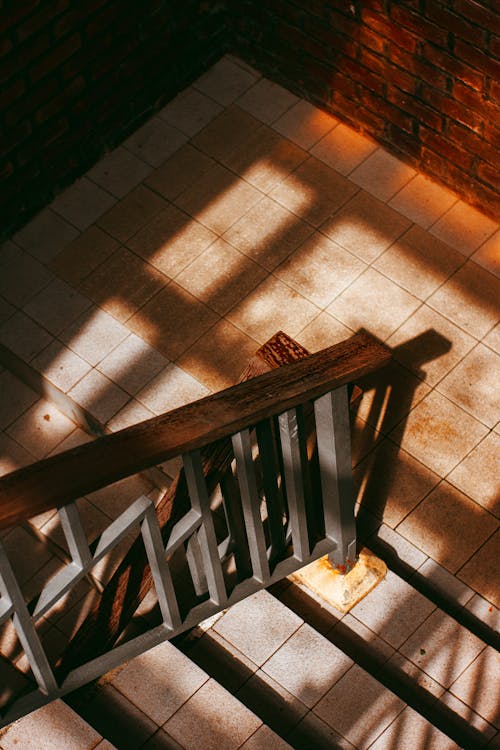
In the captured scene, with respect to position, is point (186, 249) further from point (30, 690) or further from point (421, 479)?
point (30, 690)

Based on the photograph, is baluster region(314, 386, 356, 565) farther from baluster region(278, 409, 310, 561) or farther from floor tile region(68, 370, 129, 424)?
floor tile region(68, 370, 129, 424)

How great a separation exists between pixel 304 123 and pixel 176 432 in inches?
137

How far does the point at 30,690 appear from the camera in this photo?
3.50 meters

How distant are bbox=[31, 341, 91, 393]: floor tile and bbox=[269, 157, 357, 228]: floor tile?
140 cm

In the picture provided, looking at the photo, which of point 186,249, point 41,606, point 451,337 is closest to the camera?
point 41,606

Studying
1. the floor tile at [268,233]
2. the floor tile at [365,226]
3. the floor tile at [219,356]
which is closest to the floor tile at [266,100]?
the floor tile at [268,233]

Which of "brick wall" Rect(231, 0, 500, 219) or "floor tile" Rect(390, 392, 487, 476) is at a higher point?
"brick wall" Rect(231, 0, 500, 219)

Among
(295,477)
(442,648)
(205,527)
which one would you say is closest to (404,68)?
(295,477)

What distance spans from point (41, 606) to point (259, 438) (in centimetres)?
82

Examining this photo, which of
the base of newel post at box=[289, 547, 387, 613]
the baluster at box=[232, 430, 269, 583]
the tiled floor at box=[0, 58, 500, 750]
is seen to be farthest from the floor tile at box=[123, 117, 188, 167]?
the baluster at box=[232, 430, 269, 583]

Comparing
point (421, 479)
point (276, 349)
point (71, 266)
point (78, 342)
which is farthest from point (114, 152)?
point (421, 479)

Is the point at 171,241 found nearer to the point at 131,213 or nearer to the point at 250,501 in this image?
the point at 131,213

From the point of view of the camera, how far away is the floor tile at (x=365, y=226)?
5.50 m

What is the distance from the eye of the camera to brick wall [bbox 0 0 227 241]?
5.14 m
